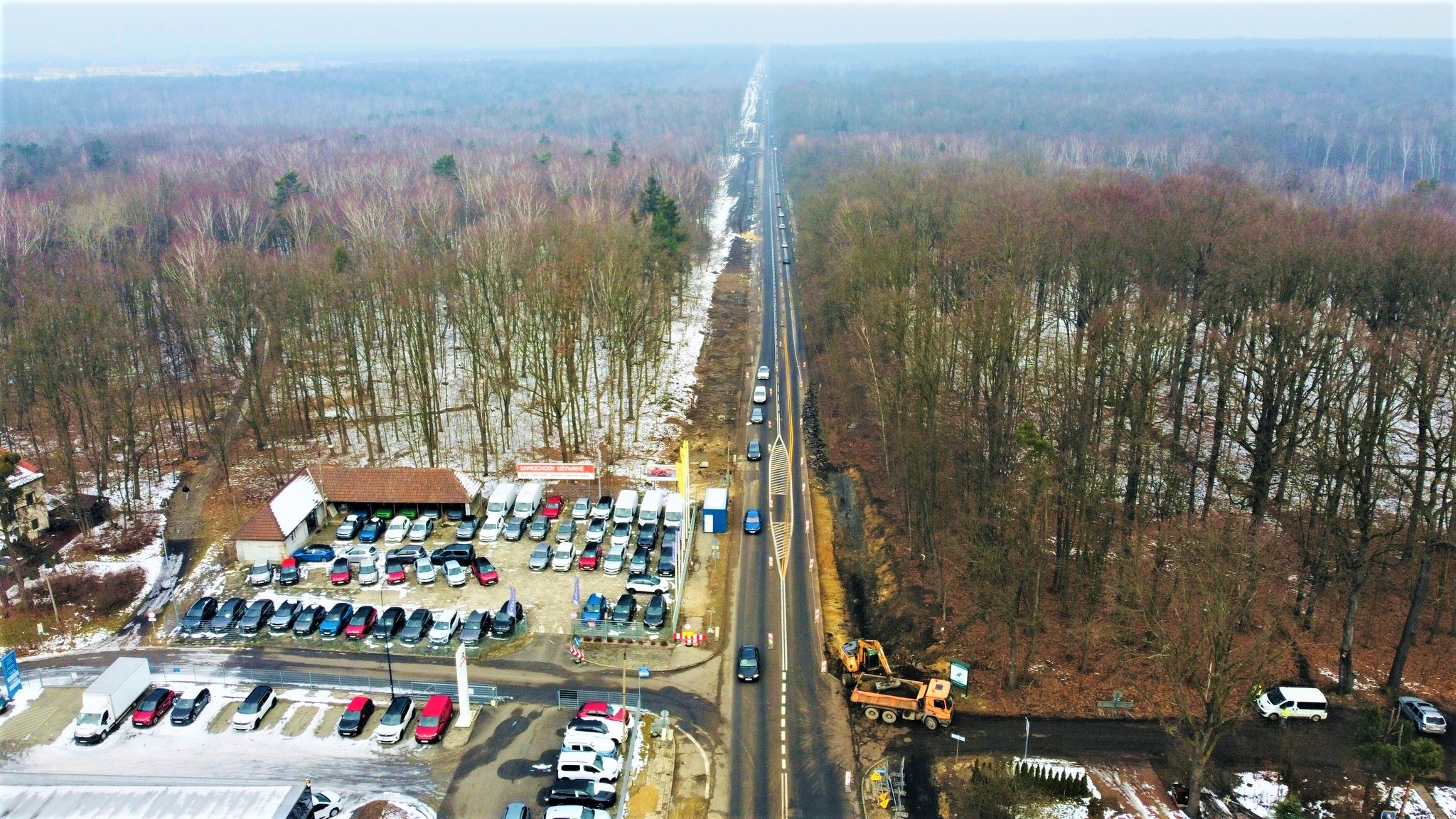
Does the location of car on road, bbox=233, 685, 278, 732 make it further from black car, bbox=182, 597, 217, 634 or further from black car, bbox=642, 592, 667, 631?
black car, bbox=642, 592, 667, 631

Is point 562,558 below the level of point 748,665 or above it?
above

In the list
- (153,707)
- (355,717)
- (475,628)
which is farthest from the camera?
(475,628)

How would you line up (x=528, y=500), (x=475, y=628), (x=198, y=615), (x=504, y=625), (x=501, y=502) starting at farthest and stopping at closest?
(x=528, y=500) → (x=501, y=502) → (x=198, y=615) → (x=504, y=625) → (x=475, y=628)

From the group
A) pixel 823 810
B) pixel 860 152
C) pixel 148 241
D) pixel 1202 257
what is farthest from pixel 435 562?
pixel 860 152

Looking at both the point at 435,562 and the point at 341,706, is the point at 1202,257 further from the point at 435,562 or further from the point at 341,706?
the point at 341,706

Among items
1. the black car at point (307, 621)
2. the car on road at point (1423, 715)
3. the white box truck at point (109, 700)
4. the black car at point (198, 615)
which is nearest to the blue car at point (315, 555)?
the black car at point (198, 615)

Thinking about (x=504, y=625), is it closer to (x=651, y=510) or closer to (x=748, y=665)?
(x=748, y=665)

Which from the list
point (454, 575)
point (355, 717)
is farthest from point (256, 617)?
point (355, 717)
